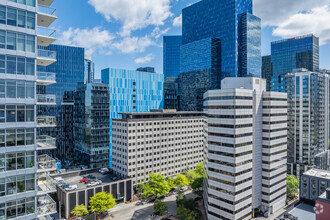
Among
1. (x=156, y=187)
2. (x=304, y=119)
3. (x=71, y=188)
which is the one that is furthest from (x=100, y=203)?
(x=304, y=119)

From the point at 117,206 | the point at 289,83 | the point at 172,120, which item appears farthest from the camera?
the point at 289,83

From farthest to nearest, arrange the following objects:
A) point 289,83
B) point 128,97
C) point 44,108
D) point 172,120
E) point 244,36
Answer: point 244,36 → point 44,108 → point 128,97 → point 289,83 → point 172,120

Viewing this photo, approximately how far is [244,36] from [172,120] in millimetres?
98253

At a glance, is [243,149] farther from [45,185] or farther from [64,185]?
[64,185]

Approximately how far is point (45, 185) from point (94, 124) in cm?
8904

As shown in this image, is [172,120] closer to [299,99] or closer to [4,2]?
[299,99]

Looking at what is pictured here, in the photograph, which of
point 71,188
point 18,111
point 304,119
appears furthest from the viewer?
point 304,119

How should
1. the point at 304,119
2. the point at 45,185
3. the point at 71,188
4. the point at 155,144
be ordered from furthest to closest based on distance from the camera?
the point at 304,119
the point at 155,144
the point at 71,188
the point at 45,185

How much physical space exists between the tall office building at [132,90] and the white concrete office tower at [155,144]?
1211 inches

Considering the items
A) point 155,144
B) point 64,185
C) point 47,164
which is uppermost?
point 47,164

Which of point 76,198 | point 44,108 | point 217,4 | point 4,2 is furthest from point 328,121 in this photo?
point 44,108

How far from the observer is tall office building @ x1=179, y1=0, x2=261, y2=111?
158875 mm

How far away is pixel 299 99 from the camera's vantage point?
10650cm

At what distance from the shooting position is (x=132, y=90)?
135500 mm
